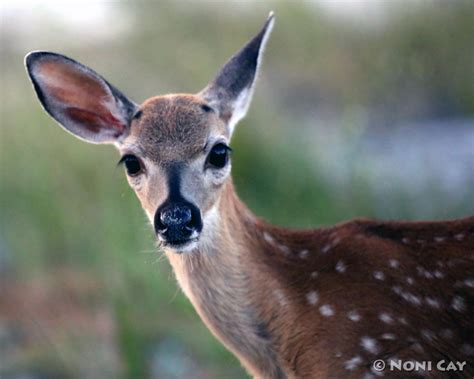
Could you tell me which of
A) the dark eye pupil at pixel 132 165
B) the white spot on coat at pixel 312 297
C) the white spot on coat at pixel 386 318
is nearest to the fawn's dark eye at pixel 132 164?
the dark eye pupil at pixel 132 165

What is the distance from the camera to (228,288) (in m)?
5.25

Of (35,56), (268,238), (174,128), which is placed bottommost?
(268,238)

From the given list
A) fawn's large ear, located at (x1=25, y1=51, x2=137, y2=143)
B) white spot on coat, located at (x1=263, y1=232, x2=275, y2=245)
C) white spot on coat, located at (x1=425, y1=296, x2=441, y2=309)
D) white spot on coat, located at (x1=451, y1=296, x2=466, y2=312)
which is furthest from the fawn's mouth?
white spot on coat, located at (x1=451, y1=296, x2=466, y2=312)

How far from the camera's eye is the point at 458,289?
16.4 feet

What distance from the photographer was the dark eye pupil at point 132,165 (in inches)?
209

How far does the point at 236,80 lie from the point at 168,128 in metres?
0.54

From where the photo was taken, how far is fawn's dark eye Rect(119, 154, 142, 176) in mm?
5293

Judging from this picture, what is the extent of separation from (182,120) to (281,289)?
0.96m

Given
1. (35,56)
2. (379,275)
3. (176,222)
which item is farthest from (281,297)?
(35,56)

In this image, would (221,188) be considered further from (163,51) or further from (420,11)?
(163,51)

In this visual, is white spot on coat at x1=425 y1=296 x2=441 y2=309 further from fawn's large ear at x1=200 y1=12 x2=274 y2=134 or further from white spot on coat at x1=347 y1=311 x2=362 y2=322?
fawn's large ear at x1=200 y1=12 x2=274 y2=134

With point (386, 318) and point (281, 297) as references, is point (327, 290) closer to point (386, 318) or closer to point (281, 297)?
point (281, 297)

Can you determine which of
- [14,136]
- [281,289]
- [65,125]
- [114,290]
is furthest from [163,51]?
[281,289]

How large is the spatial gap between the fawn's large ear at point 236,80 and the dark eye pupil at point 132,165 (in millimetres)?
541
